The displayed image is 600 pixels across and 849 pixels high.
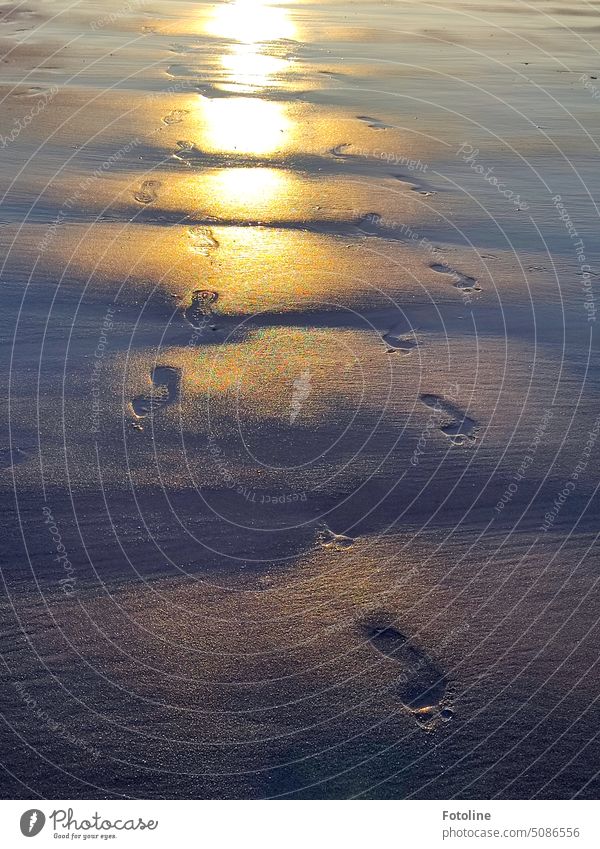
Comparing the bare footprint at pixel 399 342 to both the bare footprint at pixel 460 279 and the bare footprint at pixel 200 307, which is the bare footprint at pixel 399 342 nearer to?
the bare footprint at pixel 460 279

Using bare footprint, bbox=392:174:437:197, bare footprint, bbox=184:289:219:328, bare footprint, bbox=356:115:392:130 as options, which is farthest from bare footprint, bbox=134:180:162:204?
bare footprint, bbox=356:115:392:130

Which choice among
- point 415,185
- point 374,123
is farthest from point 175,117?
point 415,185

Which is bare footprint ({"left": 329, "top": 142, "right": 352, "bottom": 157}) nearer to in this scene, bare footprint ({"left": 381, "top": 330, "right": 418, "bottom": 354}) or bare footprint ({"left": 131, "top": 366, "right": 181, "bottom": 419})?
bare footprint ({"left": 381, "top": 330, "right": 418, "bottom": 354})

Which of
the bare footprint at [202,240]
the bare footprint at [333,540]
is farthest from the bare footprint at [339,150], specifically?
the bare footprint at [333,540]

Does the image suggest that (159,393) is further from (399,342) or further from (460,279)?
(460,279)

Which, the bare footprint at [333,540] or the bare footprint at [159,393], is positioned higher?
the bare footprint at [159,393]

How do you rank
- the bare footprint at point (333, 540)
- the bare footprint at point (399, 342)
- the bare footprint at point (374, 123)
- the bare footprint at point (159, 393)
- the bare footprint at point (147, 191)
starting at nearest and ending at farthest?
the bare footprint at point (333, 540) < the bare footprint at point (159, 393) < the bare footprint at point (399, 342) < the bare footprint at point (147, 191) < the bare footprint at point (374, 123)

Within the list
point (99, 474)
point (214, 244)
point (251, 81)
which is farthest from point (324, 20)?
point (99, 474)
